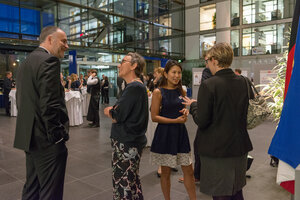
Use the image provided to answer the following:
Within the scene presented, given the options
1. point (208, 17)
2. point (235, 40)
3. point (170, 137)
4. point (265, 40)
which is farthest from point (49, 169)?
point (208, 17)

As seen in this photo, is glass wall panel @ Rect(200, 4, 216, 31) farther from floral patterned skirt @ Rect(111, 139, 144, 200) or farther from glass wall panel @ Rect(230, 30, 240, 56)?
floral patterned skirt @ Rect(111, 139, 144, 200)

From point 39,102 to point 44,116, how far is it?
0.37 ft

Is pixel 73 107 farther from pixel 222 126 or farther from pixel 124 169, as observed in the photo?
pixel 222 126

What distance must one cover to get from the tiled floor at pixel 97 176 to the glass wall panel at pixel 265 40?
15.1 m

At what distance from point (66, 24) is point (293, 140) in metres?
14.8

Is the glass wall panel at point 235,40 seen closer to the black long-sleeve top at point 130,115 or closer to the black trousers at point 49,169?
the black long-sleeve top at point 130,115

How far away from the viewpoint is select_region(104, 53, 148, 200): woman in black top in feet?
6.15

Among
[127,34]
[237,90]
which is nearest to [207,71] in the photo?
[237,90]

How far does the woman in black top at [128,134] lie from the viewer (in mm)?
1873

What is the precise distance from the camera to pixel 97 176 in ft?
11.7

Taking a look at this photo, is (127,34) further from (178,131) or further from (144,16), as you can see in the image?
(178,131)

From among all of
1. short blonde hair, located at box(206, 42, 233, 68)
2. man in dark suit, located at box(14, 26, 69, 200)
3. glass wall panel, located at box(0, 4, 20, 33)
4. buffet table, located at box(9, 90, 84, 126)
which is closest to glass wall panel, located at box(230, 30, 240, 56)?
glass wall panel, located at box(0, 4, 20, 33)

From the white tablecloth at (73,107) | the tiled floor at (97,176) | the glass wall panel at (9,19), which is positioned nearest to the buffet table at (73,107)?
the white tablecloth at (73,107)

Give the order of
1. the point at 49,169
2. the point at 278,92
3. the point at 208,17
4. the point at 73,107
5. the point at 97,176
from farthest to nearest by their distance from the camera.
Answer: the point at 208,17 < the point at 73,107 < the point at 97,176 < the point at 278,92 < the point at 49,169
